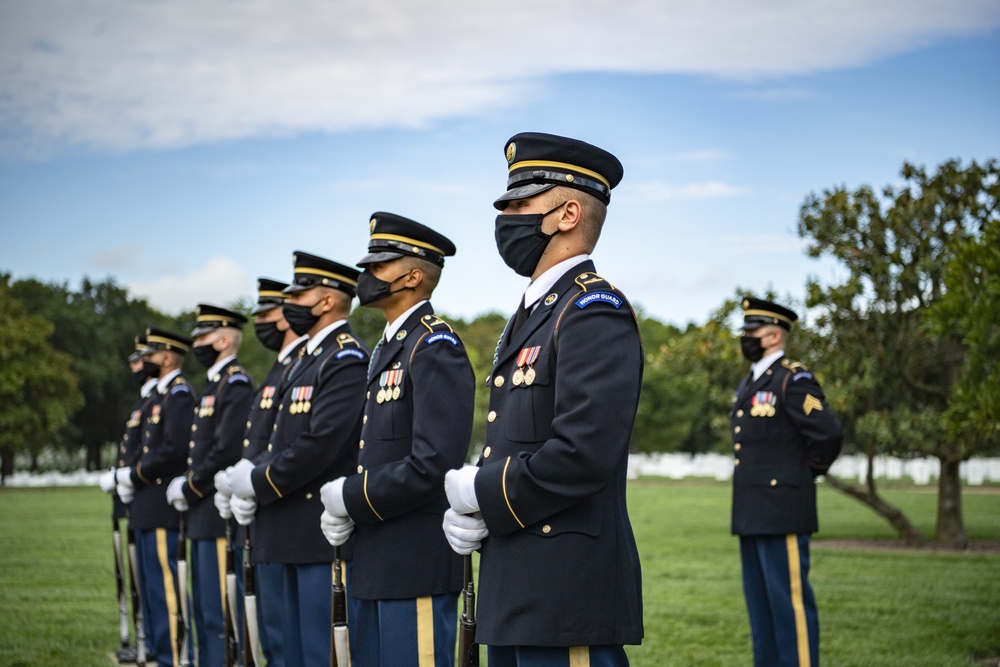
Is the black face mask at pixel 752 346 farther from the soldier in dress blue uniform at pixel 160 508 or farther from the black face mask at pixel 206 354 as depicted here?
the soldier in dress blue uniform at pixel 160 508

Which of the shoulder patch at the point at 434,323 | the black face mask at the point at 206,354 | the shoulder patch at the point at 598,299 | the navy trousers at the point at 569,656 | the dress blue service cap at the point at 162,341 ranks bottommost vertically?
the navy trousers at the point at 569,656

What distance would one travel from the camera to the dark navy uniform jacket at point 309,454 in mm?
5930

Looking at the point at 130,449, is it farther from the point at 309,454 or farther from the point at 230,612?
the point at 309,454

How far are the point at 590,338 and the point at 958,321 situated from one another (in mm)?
5464

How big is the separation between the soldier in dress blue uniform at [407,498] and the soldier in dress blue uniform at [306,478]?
0.62 meters

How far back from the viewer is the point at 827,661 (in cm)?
821

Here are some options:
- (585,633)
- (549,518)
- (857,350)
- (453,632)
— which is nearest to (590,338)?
(549,518)

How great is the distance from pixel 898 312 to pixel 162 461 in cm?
1096

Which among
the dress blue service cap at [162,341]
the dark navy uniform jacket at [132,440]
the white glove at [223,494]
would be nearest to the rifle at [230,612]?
the white glove at [223,494]

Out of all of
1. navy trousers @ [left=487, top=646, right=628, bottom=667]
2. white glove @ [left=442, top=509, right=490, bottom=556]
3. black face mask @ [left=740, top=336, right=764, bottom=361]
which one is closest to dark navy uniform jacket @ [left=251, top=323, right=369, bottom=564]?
white glove @ [left=442, top=509, right=490, bottom=556]

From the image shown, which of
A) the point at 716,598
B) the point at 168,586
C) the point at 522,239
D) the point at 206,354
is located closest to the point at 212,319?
the point at 206,354

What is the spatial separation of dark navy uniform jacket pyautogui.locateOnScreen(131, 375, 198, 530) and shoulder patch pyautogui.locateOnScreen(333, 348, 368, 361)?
10.1ft

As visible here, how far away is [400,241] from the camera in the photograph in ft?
18.0

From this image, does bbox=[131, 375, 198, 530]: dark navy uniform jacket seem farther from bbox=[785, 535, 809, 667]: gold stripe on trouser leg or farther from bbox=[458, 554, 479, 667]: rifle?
bbox=[458, 554, 479, 667]: rifle
